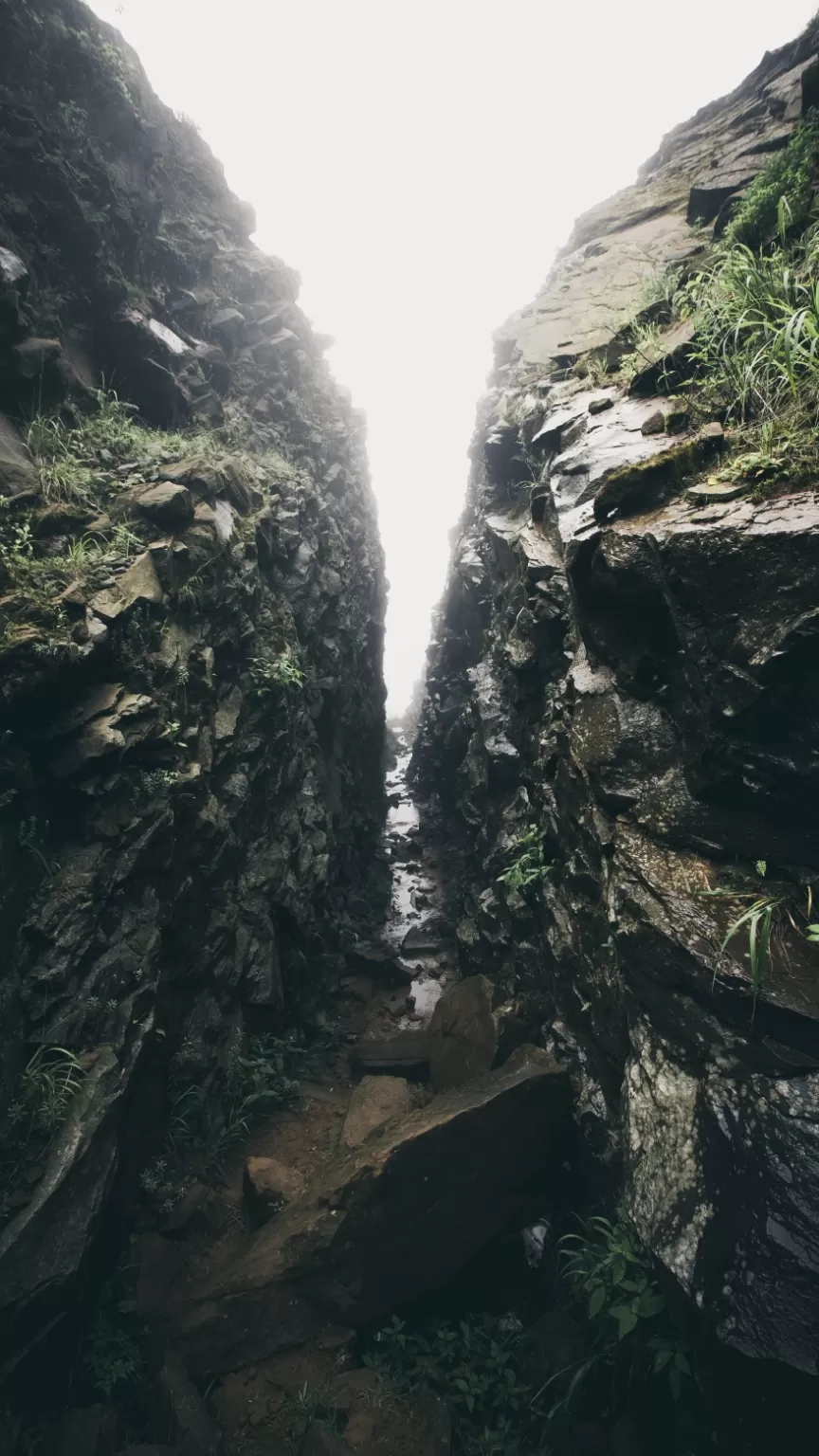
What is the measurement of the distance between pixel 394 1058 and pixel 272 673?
522 cm

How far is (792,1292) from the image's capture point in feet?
9.27

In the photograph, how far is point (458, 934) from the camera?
9.39 meters

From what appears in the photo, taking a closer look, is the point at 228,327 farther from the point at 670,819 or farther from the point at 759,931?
the point at 759,931

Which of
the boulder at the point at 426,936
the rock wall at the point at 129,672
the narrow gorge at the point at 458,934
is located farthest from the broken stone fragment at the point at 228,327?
the boulder at the point at 426,936

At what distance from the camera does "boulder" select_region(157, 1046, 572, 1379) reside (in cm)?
465

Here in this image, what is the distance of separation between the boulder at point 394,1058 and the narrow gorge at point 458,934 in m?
0.08

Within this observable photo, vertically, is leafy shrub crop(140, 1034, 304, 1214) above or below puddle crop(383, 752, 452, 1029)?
above

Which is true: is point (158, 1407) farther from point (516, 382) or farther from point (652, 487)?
point (516, 382)

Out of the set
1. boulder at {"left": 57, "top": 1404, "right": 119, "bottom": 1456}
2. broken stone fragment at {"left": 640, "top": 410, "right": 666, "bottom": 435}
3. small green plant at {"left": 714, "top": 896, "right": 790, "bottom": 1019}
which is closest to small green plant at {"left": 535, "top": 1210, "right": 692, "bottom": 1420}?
small green plant at {"left": 714, "top": 896, "right": 790, "bottom": 1019}

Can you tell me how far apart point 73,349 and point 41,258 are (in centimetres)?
119

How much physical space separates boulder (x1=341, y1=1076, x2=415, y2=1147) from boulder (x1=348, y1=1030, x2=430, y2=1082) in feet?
0.96

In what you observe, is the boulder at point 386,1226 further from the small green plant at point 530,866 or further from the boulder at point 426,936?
the boulder at point 426,936

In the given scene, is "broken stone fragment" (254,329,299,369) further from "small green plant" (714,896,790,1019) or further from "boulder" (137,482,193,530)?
"small green plant" (714,896,790,1019)

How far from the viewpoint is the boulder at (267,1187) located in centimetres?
544
